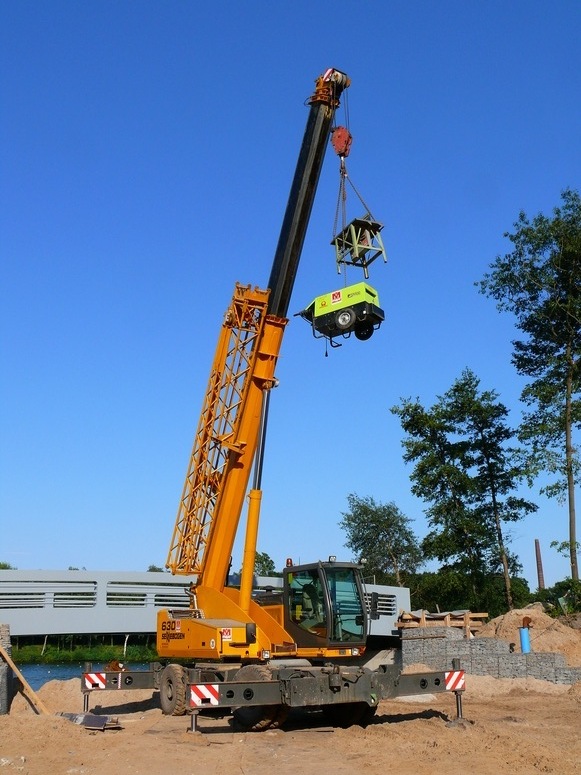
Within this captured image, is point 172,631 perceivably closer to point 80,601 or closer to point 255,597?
point 255,597

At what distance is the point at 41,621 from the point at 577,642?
15.6 m

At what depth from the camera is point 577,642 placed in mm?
23016

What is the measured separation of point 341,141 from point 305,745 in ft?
33.8

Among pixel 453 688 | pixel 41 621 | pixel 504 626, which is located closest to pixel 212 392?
pixel 453 688

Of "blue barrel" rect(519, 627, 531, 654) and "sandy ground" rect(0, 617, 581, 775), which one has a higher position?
"blue barrel" rect(519, 627, 531, 654)

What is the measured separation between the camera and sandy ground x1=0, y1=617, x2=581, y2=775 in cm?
951

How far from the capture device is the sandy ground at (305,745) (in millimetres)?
9508

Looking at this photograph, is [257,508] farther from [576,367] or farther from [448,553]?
[576,367]

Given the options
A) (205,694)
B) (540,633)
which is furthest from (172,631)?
(540,633)

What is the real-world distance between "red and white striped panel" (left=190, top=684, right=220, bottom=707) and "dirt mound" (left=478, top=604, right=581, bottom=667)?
44.4ft

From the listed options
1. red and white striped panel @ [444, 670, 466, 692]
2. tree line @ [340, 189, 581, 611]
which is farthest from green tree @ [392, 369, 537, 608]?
red and white striped panel @ [444, 670, 466, 692]

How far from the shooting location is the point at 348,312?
1327cm

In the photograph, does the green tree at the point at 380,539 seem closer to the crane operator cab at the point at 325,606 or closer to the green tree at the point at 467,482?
the green tree at the point at 467,482

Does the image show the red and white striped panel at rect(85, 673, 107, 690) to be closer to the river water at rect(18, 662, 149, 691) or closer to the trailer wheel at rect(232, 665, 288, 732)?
the trailer wheel at rect(232, 665, 288, 732)
